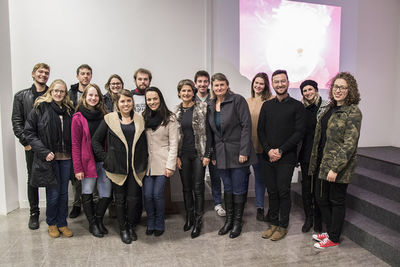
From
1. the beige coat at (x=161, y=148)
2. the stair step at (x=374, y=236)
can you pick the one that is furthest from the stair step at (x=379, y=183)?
the beige coat at (x=161, y=148)

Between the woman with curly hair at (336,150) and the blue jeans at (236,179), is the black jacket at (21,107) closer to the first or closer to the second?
the blue jeans at (236,179)

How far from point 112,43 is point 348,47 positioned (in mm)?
3320

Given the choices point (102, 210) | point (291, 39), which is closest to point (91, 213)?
point (102, 210)

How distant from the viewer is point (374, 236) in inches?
90.4

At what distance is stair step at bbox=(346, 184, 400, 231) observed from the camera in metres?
2.42

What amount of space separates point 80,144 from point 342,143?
2191mm

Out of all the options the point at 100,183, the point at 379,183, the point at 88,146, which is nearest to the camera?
the point at 88,146

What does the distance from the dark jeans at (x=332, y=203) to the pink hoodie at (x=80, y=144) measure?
2.01 metres

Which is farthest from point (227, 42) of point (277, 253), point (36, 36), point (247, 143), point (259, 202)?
point (277, 253)

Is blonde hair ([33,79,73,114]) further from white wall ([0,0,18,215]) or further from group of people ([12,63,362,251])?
white wall ([0,0,18,215])

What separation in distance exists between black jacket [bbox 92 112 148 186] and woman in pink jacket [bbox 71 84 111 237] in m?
0.10

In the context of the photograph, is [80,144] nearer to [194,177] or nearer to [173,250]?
[194,177]

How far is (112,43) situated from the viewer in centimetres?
340

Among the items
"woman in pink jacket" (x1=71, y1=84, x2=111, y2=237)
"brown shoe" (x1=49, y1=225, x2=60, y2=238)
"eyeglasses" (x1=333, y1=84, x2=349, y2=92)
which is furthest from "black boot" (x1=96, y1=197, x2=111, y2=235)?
"eyeglasses" (x1=333, y1=84, x2=349, y2=92)
